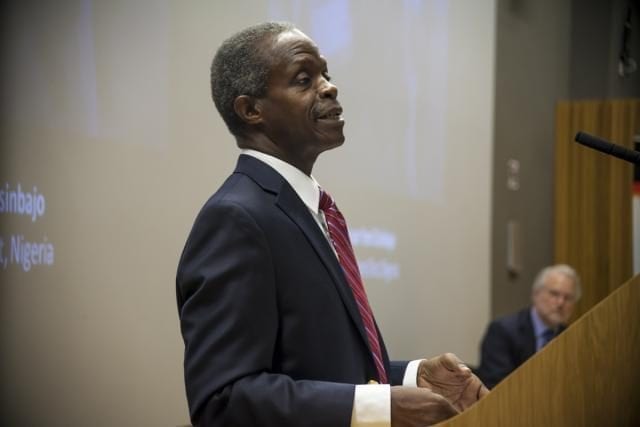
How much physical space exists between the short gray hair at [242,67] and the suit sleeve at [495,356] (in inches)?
124

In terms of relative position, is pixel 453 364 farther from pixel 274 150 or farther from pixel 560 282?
pixel 560 282

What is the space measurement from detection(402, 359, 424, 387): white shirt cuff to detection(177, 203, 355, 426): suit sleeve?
38 centimetres

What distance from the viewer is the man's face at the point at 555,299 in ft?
16.2

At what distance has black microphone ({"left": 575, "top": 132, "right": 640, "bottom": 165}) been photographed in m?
1.76

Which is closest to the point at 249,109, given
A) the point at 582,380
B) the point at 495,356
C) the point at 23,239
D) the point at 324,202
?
the point at 324,202

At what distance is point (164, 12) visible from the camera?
3072 mm

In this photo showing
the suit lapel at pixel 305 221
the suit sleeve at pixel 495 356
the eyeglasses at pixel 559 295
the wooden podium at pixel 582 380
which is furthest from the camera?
the eyeglasses at pixel 559 295

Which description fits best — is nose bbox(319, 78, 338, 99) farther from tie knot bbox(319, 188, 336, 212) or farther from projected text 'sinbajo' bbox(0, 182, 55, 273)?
projected text 'sinbajo' bbox(0, 182, 55, 273)

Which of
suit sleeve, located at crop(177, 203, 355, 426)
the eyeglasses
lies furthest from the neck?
the eyeglasses

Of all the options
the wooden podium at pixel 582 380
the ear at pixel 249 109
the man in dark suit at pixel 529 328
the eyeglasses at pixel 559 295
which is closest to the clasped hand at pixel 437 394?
the wooden podium at pixel 582 380

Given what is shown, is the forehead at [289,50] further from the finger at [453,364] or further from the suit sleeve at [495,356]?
the suit sleeve at [495,356]

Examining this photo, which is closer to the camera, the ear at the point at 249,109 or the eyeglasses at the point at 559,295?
the ear at the point at 249,109

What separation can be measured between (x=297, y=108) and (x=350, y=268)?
0.33m

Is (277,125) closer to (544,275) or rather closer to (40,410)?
(40,410)
